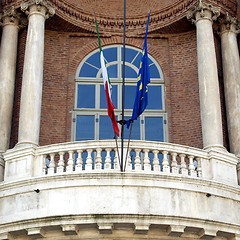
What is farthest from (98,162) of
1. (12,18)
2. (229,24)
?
(229,24)

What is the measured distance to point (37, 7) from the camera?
19359 mm

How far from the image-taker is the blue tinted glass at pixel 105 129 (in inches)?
790

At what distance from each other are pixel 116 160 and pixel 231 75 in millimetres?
5725

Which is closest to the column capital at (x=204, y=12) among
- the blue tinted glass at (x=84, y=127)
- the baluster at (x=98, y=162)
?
the blue tinted glass at (x=84, y=127)

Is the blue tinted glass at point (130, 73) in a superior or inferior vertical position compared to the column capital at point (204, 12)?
inferior

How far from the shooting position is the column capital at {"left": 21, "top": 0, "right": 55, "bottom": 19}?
19359 millimetres

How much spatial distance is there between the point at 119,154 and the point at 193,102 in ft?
16.8

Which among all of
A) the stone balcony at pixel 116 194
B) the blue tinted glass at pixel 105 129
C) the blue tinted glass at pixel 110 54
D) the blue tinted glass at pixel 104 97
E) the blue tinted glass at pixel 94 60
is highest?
the blue tinted glass at pixel 110 54

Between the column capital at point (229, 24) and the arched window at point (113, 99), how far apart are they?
2.37 meters

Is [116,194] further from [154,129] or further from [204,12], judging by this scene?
[204,12]

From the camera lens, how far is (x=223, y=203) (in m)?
16.0

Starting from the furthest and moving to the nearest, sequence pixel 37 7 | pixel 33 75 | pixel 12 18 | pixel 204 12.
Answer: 1. pixel 12 18
2. pixel 204 12
3. pixel 37 7
4. pixel 33 75

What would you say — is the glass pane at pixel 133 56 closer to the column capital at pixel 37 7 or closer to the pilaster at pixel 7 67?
the column capital at pixel 37 7

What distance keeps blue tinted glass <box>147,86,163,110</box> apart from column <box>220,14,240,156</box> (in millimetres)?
2131
